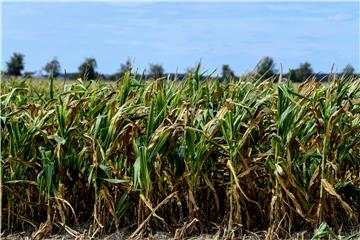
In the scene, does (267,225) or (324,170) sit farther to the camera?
(267,225)

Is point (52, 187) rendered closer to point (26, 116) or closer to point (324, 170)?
point (26, 116)

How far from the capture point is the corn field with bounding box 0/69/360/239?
2873 millimetres

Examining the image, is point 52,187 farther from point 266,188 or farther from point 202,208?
point 266,188

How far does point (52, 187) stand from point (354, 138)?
5.15ft

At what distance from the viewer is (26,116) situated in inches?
128

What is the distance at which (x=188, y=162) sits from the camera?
2900 mm

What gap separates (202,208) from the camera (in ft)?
10.1

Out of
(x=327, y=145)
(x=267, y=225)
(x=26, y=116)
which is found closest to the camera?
(x=327, y=145)

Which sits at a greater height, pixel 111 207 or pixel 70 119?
pixel 70 119

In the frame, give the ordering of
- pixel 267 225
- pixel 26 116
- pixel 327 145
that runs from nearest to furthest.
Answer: pixel 327 145, pixel 267 225, pixel 26 116

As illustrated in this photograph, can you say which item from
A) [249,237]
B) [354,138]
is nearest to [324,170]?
[354,138]

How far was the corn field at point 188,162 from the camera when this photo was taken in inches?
113

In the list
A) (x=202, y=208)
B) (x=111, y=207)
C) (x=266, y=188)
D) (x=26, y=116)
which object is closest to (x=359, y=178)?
(x=266, y=188)

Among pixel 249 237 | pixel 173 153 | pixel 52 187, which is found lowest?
pixel 249 237
